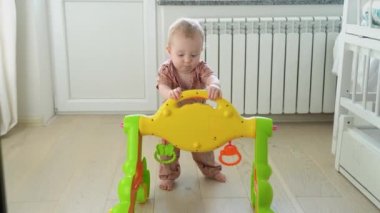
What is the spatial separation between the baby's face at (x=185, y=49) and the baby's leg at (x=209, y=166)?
0.44m

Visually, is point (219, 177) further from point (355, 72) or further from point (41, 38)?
point (41, 38)

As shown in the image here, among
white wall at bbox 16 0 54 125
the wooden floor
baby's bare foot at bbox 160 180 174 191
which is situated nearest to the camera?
the wooden floor

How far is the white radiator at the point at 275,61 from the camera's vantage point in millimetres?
2531

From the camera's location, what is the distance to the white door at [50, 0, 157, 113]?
2689 mm

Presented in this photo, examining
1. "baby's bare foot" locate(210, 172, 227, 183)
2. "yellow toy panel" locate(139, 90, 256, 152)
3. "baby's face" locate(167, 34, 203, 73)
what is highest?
"baby's face" locate(167, 34, 203, 73)

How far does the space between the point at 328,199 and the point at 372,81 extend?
22.5 inches

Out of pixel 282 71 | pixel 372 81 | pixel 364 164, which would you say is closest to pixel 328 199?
pixel 364 164

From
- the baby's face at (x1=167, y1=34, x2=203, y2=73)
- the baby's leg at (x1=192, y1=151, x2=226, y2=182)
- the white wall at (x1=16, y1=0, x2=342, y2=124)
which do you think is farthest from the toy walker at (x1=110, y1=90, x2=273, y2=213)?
the white wall at (x1=16, y1=0, x2=342, y2=124)

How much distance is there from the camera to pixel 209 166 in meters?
1.86

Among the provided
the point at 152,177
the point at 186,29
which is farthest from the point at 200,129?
the point at 152,177

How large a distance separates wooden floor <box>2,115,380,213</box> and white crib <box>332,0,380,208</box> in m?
0.09

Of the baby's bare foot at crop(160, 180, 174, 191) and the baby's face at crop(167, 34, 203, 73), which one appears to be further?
the baby's bare foot at crop(160, 180, 174, 191)

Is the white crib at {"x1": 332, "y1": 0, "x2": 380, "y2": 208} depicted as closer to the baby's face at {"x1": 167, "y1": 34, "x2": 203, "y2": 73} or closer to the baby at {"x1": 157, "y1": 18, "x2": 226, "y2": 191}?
the baby at {"x1": 157, "y1": 18, "x2": 226, "y2": 191}

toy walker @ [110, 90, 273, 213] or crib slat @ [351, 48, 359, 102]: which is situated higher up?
crib slat @ [351, 48, 359, 102]
